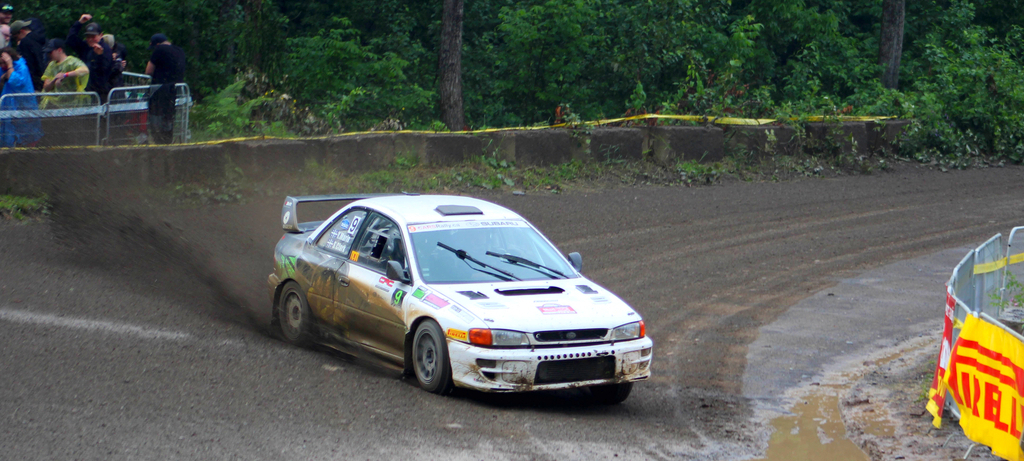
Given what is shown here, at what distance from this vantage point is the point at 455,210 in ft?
25.1

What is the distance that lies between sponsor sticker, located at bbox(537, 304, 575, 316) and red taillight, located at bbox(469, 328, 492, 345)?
1.50 ft

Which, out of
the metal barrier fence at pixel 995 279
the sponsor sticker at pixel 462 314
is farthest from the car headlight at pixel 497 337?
the metal barrier fence at pixel 995 279

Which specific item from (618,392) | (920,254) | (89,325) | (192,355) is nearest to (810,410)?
(618,392)

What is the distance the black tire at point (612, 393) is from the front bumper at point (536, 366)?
25 centimetres

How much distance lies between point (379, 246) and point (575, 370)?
2.04 metres

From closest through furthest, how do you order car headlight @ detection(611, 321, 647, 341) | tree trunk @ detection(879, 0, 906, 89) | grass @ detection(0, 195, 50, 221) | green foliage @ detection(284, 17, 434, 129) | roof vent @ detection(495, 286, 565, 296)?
car headlight @ detection(611, 321, 647, 341) → roof vent @ detection(495, 286, 565, 296) → grass @ detection(0, 195, 50, 221) → green foliage @ detection(284, 17, 434, 129) → tree trunk @ detection(879, 0, 906, 89)

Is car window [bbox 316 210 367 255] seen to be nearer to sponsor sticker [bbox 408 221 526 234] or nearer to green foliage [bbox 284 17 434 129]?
sponsor sticker [bbox 408 221 526 234]

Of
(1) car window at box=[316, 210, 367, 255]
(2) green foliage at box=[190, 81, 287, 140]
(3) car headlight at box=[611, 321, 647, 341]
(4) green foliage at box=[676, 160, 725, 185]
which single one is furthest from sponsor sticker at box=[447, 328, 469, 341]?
(4) green foliage at box=[676, 160, 725, 185]

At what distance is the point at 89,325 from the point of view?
776cm

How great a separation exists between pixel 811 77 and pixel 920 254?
16.5m

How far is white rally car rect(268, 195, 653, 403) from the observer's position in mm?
6285

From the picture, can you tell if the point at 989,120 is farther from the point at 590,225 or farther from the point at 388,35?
the point at 388,35

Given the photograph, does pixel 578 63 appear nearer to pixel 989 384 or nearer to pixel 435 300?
pixel 435 300

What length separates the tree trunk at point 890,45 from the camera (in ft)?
87.3
